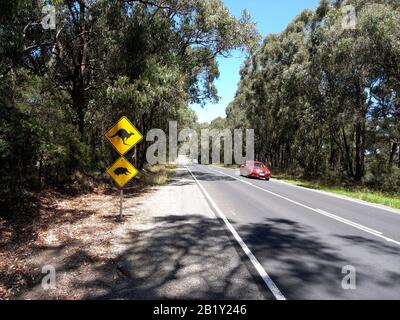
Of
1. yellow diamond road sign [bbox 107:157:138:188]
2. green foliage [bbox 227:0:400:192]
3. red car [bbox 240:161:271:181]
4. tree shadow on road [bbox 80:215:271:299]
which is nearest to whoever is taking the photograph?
tree shadow on road [bbox 80:215:271:299]

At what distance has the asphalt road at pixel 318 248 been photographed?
509cm

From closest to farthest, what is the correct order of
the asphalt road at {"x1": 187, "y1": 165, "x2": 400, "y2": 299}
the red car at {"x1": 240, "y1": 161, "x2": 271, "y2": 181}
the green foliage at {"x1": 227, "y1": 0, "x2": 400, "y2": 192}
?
the asphalt road at {"x1": 187, "y1": 165, "x2": 400, "y2": 299} → the green foliage at {"x1": 227, "y1": 0, "x2": 400, "y2": 192} → the red car at {"x1": 240, "y1": 161, "x2": 271, "y2": 181}

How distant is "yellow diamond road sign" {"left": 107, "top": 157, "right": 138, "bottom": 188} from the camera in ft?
30.3

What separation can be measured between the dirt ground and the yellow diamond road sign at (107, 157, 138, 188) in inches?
43.2

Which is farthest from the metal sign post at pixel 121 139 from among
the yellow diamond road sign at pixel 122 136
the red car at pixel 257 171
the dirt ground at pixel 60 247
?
the red car at pixel 257 171

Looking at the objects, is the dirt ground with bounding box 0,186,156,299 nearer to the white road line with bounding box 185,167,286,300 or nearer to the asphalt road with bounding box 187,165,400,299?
the white road line with bounding box 185,167,286,300

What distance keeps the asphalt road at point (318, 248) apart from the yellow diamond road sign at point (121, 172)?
287cm

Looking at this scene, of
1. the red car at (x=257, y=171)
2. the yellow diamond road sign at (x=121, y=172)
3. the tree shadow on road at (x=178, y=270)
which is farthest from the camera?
the red car at (x=257, y=171)

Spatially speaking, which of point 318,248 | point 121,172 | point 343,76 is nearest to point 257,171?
point 343,76

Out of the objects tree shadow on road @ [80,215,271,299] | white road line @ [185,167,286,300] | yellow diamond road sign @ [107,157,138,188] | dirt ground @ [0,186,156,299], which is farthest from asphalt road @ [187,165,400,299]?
yellow diamond road sign @ [107,157,138,188]

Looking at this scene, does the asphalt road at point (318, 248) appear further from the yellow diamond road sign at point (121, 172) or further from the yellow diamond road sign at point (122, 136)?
the yellow diamond road sign at point (122, 136)

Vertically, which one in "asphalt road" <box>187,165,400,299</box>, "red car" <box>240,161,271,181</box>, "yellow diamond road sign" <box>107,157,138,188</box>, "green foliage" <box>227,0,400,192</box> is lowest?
"asphalt road" <box>187,165,400,299</box>

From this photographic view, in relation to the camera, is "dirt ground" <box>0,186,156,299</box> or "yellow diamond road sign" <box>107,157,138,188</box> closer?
"dirt ground" <box>0,186,156,299</box>
